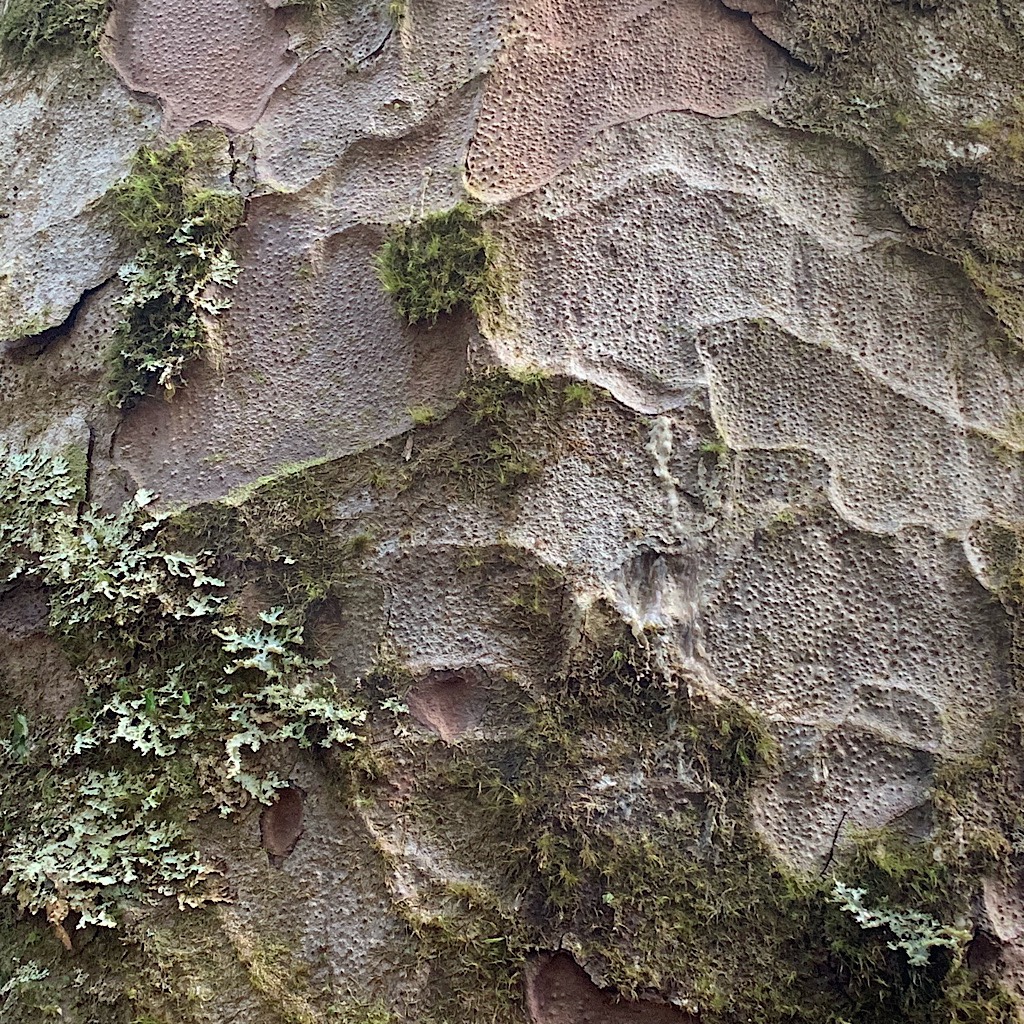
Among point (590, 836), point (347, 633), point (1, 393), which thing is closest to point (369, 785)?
point (347, 633)

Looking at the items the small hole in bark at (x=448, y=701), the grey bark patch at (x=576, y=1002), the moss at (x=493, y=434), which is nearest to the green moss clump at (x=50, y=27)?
the moss at (x=493, y=434)

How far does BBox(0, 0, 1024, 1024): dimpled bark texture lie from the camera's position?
1.86 m

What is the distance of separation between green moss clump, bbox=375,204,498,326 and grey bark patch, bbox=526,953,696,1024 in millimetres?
1296

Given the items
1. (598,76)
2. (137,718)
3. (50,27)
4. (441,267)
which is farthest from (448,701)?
(50,27)

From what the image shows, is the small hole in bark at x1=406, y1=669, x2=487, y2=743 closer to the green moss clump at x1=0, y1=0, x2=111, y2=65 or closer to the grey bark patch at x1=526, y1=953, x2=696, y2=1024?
the grey bark patch at x1=526, y1=953, x2=696, y2=1024

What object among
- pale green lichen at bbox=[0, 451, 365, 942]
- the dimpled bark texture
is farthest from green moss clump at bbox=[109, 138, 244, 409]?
pale green lichen at bbox=[0, 451, 365, 942]

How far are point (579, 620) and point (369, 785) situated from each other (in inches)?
20.6

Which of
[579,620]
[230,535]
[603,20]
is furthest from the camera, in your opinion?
[603,20]

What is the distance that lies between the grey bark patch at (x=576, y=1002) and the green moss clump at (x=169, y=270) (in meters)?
1.41

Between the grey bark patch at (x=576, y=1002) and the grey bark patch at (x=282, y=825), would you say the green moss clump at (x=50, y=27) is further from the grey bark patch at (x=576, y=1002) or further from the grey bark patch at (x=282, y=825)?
the grey bark patch at (x=576, y=1002)

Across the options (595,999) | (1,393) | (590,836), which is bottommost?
(595,999)

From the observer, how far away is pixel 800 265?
2105 millimetres

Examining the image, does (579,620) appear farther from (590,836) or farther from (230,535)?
(230,535)

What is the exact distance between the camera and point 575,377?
6.57 ft
